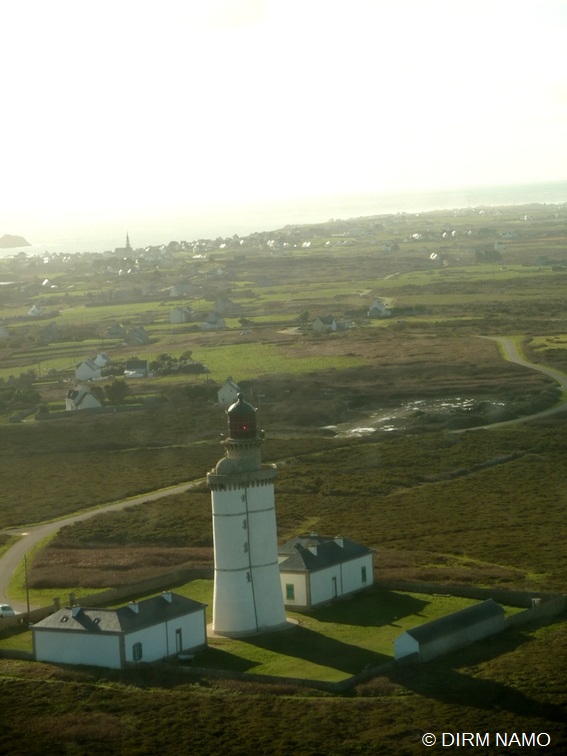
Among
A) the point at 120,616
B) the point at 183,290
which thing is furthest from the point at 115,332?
the point at 120,616

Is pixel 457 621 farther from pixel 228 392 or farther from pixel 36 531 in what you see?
pixel 228 392

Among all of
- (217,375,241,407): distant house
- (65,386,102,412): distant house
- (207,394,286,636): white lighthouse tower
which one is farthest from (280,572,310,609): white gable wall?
(65,386,102,412): distant house

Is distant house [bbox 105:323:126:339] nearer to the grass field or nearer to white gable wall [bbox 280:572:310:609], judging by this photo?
the grass field

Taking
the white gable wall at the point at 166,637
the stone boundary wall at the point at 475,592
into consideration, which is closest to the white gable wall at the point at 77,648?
the white gable wall at the point at 166,637

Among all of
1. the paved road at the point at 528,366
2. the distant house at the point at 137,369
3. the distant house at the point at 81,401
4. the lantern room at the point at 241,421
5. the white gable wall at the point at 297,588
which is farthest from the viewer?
the distant house at the point at 137,369

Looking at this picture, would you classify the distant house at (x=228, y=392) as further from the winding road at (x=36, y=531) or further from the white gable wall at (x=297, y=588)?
the white gable wall at (x=297, y=588)
